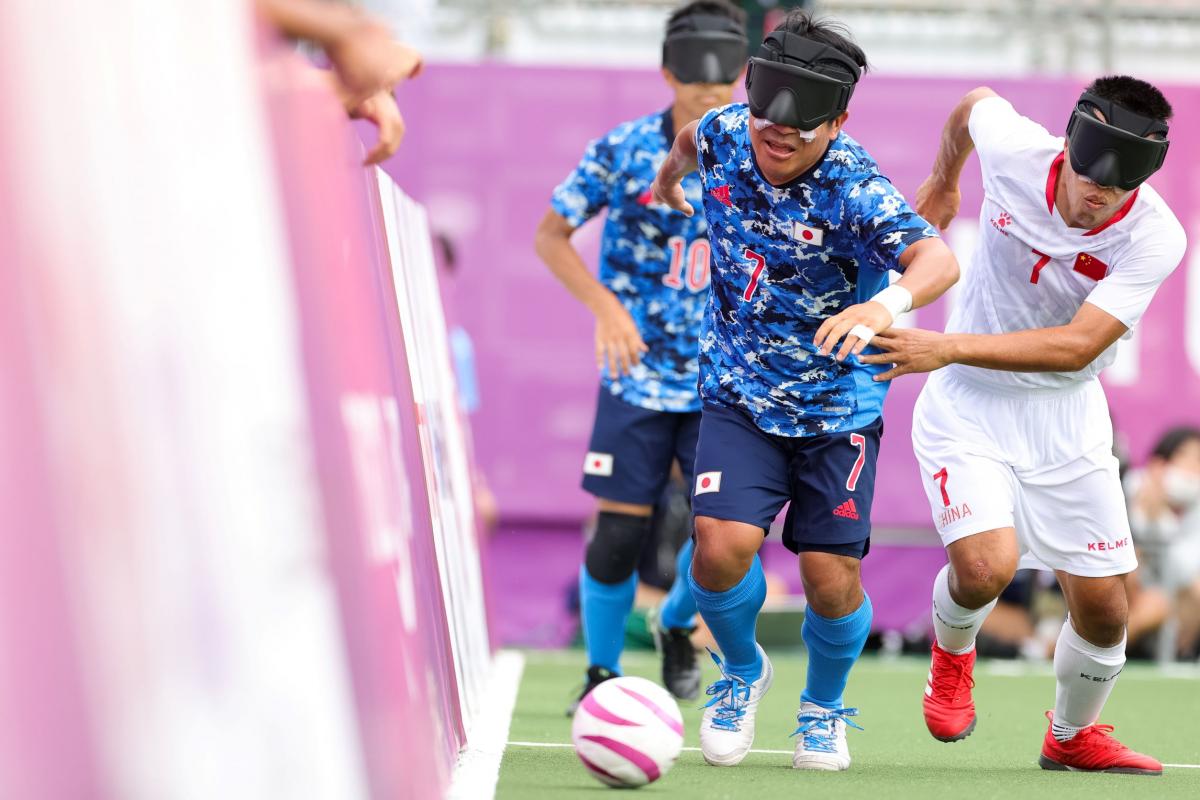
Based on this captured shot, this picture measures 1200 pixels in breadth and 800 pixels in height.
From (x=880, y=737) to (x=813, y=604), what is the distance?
1.24m

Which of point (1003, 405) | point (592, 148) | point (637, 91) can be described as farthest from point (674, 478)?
point (1003, 405)

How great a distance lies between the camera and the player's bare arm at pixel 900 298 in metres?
3.90

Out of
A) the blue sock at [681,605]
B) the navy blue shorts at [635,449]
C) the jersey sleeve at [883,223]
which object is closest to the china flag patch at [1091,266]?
the jersey sleeve at [883,223]

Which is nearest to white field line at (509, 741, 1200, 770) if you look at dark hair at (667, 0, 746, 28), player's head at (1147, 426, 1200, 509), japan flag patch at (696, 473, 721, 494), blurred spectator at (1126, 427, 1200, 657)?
japan flag patch at (696, 473, 721, 494)

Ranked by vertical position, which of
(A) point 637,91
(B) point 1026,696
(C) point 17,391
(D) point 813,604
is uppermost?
(A) point 637,91

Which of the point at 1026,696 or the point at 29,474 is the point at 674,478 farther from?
the point at 29,474

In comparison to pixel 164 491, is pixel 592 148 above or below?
above

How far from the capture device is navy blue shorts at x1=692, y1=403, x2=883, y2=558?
462cm

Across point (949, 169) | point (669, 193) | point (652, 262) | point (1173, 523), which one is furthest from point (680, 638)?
point (1173, 523)

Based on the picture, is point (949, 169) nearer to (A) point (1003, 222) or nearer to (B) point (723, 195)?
(A) point (1003, 222)

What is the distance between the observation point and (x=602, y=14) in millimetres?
14148

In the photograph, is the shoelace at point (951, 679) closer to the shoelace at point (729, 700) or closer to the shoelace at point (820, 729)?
the shoelace at point (820, 729)

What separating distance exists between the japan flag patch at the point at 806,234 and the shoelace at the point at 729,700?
47.1 inches

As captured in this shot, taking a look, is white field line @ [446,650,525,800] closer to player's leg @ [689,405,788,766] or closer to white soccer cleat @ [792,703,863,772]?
player's leg @ [689,405,788,766]
